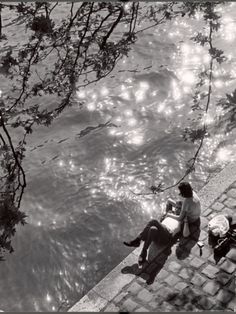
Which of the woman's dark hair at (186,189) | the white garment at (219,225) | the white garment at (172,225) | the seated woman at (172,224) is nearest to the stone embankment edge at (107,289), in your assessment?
the seated woman at (172,224)

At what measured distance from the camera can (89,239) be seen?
446 inches

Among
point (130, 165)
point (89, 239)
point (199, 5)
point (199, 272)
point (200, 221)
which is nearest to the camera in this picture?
point (199, 5)

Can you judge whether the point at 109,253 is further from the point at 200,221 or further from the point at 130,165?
the point at 130,165

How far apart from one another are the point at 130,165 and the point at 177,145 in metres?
1.66

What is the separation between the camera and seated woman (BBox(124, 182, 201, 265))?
9.66 meters

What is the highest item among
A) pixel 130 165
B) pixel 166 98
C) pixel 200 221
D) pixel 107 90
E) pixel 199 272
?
pixel 107 90

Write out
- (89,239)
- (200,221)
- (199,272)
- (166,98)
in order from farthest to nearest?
(166,98) → (89,239) → (200,221) → (199,272)

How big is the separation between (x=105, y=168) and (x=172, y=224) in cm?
403

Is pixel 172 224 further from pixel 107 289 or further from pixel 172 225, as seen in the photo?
pixel 107 289

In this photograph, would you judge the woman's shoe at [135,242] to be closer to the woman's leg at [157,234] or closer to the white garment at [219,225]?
the woman's leg at [157,234]

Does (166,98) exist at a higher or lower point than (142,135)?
higher

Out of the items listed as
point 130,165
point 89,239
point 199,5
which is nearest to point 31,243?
point 89,239

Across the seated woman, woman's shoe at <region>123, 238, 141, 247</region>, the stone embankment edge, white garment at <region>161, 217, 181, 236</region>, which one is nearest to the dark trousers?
the seated woman

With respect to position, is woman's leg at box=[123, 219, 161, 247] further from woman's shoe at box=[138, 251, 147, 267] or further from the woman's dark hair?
the woman's dark hair
